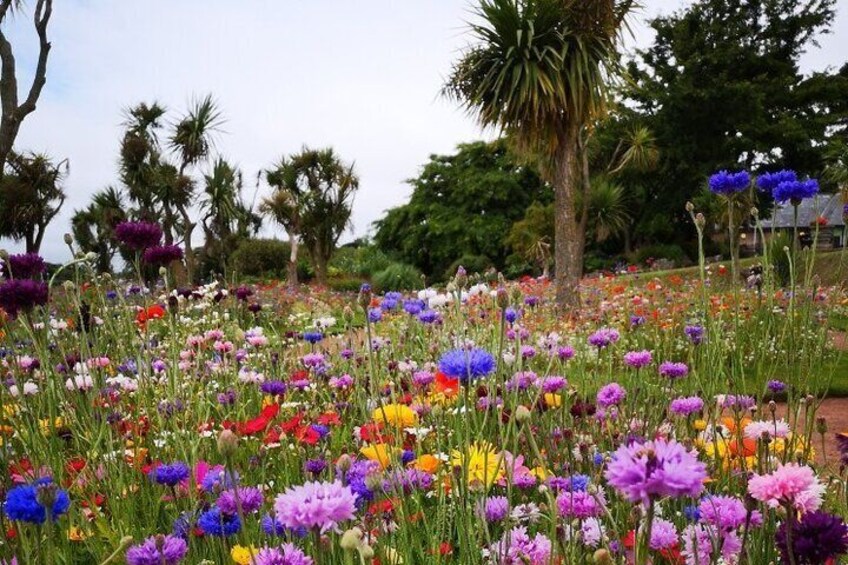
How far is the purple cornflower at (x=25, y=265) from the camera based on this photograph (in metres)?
2.00

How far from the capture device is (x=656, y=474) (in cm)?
68

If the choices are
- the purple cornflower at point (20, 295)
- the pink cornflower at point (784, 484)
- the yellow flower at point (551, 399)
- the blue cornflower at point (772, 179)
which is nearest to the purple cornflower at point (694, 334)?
the blue cornflower at point (772, 179)

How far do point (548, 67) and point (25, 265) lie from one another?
840 cm

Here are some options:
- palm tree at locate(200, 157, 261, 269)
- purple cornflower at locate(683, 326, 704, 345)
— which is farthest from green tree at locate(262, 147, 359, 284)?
purple cornflower at locate(683, 326, 704, 345)

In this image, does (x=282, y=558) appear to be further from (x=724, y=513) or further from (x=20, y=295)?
(x=20, y=295)

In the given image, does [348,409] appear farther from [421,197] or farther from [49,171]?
[421,197]

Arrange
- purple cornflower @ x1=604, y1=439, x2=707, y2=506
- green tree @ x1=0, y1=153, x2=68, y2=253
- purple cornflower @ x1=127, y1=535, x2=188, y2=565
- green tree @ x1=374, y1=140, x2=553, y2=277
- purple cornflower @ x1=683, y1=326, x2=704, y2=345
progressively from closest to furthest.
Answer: purple cornflower @ x1=604, y1=439, x2=707, y2=506 < purple cornflower @ x1=127, y1=535, x2=188, y2=565 < purple cornflower @ x1=683, y1=326, x2=704, y2=345 < green tree @ x1=0, y1=153, x2=68, y2=253 < green tree @ x1=374, y1=140, x2=553, y2=277

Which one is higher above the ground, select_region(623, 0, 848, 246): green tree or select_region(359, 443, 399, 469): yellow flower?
select_region(623, 0, 848, 246): green tree

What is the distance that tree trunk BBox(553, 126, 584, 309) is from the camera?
8259 mm

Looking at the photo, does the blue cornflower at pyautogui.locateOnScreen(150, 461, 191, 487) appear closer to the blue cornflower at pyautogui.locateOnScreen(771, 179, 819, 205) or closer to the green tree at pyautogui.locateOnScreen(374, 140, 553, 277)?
the blue cornflower at pyautogui.locateOnScreen(771, 179, 819, 205)

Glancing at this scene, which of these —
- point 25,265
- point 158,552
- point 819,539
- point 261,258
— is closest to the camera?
point 819,539

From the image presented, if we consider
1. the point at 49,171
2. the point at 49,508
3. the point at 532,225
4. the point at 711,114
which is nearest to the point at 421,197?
the point at 532,225

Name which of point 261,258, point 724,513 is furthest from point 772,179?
point 261,258

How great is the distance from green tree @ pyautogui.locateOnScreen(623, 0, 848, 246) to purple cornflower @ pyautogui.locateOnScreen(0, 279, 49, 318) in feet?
70.1
